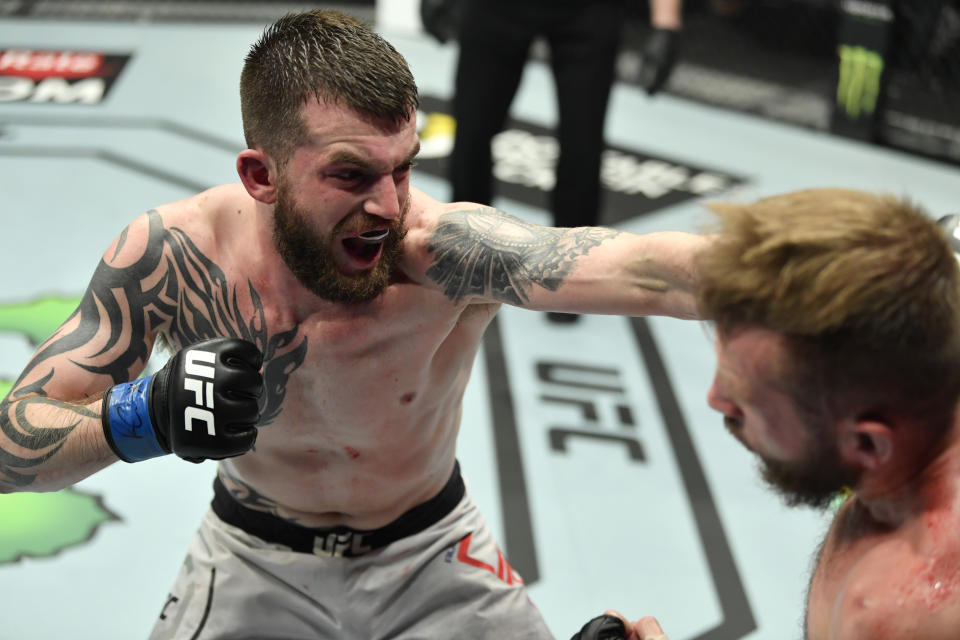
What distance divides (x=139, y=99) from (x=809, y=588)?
522cm

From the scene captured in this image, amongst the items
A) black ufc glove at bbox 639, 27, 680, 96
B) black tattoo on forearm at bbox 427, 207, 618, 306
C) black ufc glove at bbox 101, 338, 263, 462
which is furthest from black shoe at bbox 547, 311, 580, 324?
black ufc glove at bbox 101, 338, 263, 462

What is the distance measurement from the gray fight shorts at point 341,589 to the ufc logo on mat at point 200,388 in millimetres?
520

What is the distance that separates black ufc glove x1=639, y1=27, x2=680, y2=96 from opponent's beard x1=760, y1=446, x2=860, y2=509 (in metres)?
2.95

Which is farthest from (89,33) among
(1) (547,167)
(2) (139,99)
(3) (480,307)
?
(3) (480,307)

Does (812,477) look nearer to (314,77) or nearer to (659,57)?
(314,77)

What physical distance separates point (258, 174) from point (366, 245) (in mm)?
226

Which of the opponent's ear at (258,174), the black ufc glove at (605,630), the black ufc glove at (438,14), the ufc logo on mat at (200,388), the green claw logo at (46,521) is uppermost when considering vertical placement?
the opponent's ear at (258,174)

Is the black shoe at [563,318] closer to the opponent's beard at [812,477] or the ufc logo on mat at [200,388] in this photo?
the ufc logo on mat at [200,388]

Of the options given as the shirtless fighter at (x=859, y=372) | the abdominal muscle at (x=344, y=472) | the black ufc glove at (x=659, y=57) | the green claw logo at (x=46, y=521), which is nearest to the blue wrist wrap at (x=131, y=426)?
the abdominal muscle at (x=344, y=472)

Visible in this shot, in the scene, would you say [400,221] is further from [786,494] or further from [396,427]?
[786,494]

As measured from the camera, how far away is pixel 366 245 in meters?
1.86

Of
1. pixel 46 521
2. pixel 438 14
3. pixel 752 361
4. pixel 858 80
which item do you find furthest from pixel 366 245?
pixel 858 80

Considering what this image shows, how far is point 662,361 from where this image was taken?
13.1 ft

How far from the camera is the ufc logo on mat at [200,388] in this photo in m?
1.67
